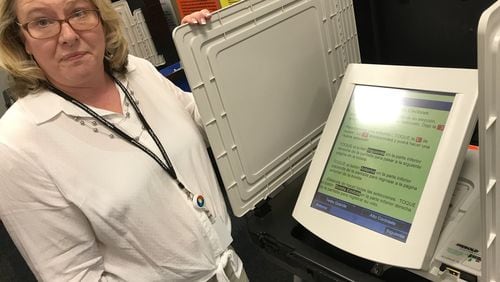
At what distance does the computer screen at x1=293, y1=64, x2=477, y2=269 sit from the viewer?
2.24 ft

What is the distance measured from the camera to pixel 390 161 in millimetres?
762

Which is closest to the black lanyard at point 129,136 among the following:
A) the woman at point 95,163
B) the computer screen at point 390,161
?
the woman at point 95,163

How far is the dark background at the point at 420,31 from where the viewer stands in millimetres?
904

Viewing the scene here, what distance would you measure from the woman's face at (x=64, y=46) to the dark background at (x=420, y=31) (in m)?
0.67

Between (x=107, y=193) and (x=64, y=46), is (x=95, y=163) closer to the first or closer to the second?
(x=107, y=193)

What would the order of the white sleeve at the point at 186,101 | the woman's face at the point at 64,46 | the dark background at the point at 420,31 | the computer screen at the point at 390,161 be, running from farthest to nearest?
the white sleeve at the point at 186,101
the dark background at the point at 420,31
the woman's face at the point at 64,46
the computer screen at the point at 390,161

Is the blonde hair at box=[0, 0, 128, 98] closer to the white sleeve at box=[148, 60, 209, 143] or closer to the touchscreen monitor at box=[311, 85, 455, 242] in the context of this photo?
the white sleeve at box=[148, 60, 209, 143]

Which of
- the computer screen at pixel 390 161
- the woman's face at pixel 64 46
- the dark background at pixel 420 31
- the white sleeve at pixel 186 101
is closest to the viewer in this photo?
the computer screen at pixel 390 161

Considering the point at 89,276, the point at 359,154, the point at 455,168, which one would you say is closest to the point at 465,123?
the point at 455,168

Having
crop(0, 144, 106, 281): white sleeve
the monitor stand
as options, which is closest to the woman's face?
crop(0, 144, 106, 281): white sleeve

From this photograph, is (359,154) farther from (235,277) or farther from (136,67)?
(136,67)

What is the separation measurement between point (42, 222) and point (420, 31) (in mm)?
950

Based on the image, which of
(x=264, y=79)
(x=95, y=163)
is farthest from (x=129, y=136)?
(x=264, y=79)

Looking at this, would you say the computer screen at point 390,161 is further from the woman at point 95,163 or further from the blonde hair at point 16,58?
the blonde hair at point 16,58
